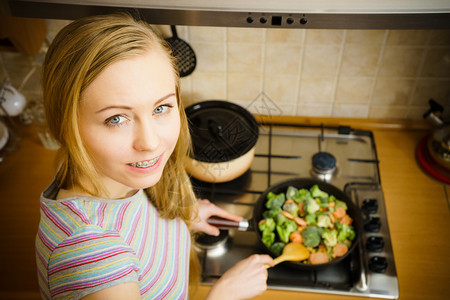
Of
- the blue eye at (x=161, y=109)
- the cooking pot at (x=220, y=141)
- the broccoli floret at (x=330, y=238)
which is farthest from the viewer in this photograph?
the cooking pot at (x=220, y=141)

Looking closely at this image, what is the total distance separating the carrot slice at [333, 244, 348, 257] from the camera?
971mm

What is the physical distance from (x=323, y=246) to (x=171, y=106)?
580mm

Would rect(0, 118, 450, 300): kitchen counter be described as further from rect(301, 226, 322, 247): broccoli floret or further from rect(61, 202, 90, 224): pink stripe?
rect(61, 202, 90, 224): pink stripe

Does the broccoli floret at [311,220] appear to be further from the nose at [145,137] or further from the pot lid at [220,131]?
the nose at [145,137]

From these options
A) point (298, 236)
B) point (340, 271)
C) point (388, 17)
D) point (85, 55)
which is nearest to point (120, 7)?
point (85, 55)

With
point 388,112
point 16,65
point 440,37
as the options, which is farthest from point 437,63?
point 16,65

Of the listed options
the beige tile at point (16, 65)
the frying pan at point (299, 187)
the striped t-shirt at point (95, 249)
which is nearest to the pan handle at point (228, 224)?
the frying pan at point (299, 187)

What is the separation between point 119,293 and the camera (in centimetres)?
66

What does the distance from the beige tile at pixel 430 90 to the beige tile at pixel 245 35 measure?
0.55 m

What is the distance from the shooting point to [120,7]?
0.73m

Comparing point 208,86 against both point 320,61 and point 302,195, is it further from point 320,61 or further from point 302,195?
point 302,195

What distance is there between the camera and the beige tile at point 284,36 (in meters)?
1.17

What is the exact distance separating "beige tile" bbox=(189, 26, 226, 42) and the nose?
63 centimetres

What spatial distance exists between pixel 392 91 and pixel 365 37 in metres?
0.23
